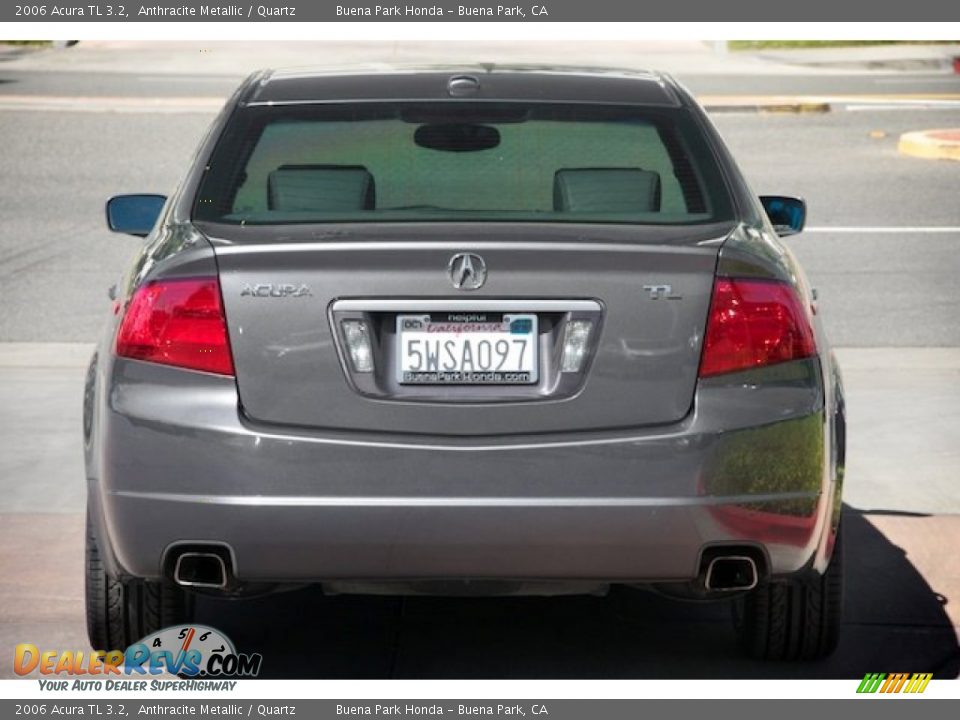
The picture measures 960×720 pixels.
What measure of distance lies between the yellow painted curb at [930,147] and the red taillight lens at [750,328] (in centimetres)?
1452

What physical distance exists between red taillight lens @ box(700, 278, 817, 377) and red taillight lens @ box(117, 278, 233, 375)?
1.08 metres

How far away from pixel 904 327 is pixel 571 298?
641 cm

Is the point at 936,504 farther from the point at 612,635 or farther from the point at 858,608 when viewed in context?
the point at 612,635

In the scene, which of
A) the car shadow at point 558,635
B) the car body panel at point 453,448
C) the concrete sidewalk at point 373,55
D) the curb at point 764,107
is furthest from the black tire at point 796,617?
the concrete sidewalk at point 373,55

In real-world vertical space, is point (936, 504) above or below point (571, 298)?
below

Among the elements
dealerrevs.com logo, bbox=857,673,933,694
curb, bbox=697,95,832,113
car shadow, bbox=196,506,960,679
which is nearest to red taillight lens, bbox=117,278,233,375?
car shadow, bbox=196,506,960,679

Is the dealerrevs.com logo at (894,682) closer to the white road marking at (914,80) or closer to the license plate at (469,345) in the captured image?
the license plate at (469,345)

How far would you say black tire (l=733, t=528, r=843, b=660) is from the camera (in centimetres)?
493

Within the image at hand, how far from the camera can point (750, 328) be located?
4.30 metres

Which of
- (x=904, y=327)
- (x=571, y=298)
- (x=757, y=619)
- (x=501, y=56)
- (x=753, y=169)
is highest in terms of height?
(x=571, y=298)

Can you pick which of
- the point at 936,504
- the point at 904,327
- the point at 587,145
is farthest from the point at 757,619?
the point at 587,145

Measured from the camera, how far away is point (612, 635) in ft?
17.6

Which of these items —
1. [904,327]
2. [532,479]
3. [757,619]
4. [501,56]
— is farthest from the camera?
[501,56]

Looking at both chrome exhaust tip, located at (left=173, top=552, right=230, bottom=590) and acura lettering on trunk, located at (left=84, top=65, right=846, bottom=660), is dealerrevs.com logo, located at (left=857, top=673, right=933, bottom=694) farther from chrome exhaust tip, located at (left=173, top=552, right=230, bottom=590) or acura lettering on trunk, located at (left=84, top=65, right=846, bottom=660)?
chrome exhaust tip, located at (left=173, top=552, right=230, bottom=590)
